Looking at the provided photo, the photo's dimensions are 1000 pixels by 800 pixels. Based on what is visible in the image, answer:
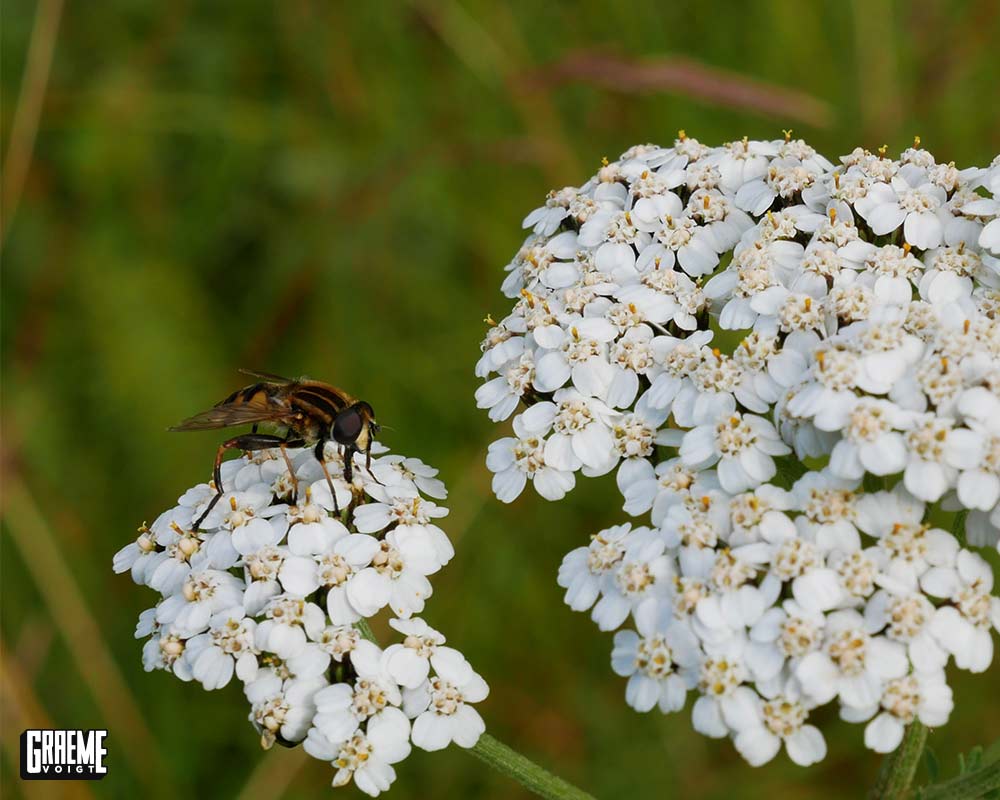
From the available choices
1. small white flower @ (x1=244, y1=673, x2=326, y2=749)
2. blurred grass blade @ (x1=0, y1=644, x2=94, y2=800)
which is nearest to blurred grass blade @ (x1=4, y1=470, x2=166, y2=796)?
blurred grass blade @ (x1=0, y1=644, x2=94, y2=800)

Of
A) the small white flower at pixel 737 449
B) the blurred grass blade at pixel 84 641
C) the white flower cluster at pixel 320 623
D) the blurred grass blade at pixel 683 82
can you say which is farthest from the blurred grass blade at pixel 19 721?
the blurred grass blade at pixel 683 82

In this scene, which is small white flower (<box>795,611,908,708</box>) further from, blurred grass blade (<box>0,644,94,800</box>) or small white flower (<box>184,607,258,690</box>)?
blurred grass blade (<box>0,644,94,800</box>)

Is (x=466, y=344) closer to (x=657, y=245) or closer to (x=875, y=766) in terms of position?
(x=657, y=245)

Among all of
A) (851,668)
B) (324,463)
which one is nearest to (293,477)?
(324,463)

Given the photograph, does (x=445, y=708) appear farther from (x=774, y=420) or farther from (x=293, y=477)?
(x=774, y=420)

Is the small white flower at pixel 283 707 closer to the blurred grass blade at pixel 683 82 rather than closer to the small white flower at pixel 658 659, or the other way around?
the small white flower at pixel 658 659

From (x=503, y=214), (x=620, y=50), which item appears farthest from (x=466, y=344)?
(x=620, y=50)

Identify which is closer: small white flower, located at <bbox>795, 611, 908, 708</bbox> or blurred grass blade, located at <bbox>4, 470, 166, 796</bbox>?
small white flower, located at <bbox>795, 611, 908, 708</bbox>
